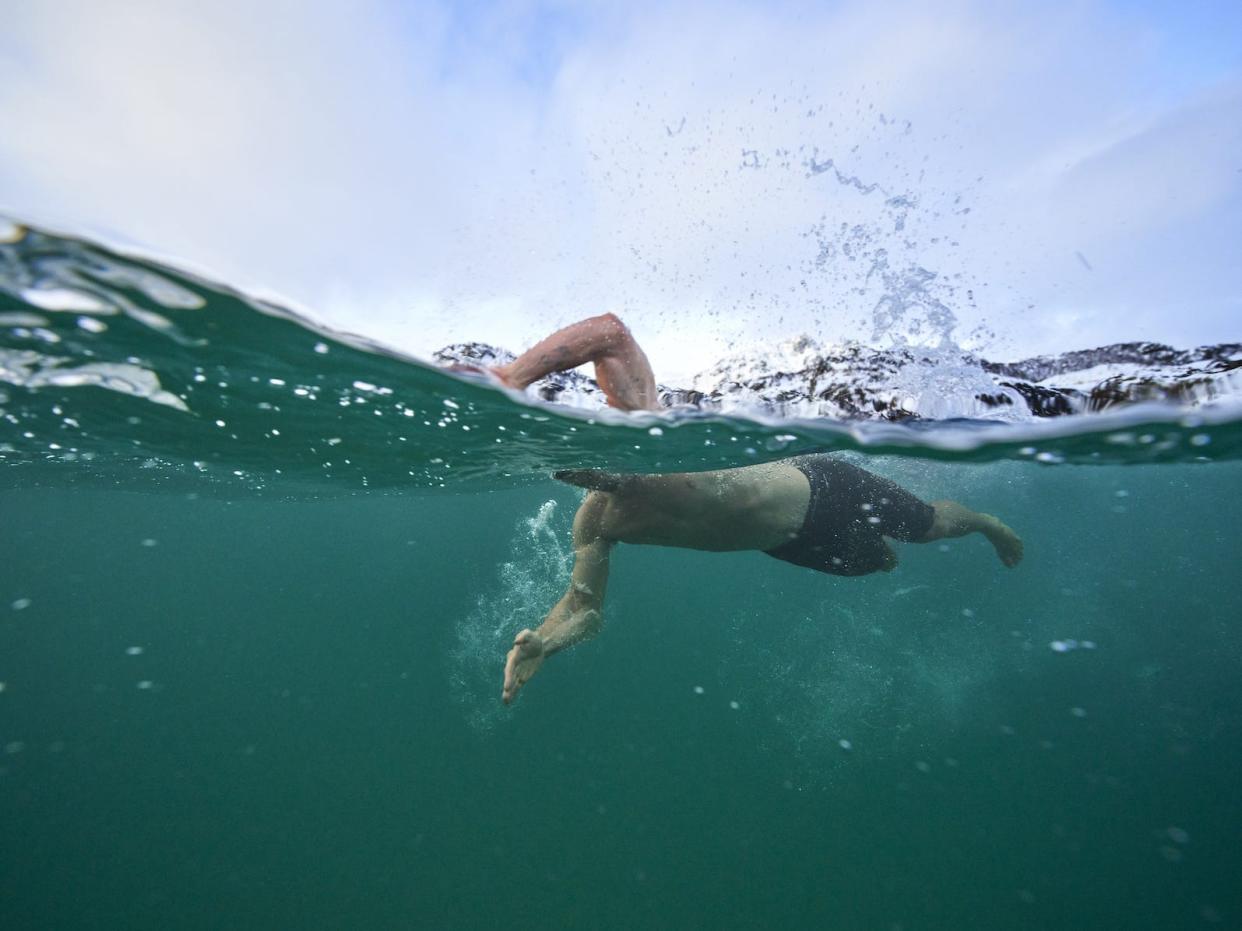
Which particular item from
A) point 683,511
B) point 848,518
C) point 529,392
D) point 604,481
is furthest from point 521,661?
point 848,518

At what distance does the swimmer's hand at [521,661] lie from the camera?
459cm

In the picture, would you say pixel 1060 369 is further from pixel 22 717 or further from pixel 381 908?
pixel 22 717

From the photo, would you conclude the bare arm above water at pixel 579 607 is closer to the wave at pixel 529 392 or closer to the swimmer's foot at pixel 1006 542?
the wave at pixel 529 392

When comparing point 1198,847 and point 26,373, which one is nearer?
point 26,373

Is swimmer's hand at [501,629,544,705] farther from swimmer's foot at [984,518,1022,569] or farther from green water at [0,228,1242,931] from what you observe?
swimmer's foot at [984,518,1022,569]

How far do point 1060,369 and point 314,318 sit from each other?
782 centimetres

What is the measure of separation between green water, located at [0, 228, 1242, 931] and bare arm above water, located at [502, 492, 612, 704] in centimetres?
176

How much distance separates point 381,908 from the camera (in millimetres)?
17031

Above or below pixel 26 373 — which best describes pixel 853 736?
below

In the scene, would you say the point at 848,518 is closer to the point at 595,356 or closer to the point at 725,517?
the point at 725,517

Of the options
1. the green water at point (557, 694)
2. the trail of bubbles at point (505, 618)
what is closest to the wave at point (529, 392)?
the green water at point (557, 694)

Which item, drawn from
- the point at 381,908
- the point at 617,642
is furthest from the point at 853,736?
the point at 381,908

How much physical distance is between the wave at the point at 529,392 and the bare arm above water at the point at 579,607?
63.3 inches

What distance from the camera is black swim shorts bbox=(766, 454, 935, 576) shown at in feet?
20.7
